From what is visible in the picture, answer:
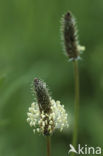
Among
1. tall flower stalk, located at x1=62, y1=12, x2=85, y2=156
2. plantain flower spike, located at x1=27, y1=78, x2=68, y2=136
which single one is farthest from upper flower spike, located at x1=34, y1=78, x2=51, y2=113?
tall flower stalk, located at x1=62, y1=12, x2=85, y2=156

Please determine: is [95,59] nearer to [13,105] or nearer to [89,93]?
[89,93]

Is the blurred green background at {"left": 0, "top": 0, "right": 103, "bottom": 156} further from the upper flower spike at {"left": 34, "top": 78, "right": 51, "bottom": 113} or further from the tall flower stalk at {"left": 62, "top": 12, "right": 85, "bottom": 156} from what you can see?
the upper flower spike at {"left": 34, "top": 78, "right": 51, "bottom": 113}

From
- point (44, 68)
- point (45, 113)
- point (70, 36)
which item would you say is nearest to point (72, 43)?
point (70, 36)

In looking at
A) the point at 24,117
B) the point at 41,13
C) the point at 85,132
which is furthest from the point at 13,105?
the point at 41,13

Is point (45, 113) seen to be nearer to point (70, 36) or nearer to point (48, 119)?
point (48, 119)

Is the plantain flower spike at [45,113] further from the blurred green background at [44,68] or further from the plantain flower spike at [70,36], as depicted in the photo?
the blurred green background at [44,68]

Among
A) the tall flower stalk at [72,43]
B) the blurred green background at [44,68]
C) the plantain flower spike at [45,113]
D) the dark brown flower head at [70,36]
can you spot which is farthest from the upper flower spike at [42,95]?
the blurred green background at [44,68]
